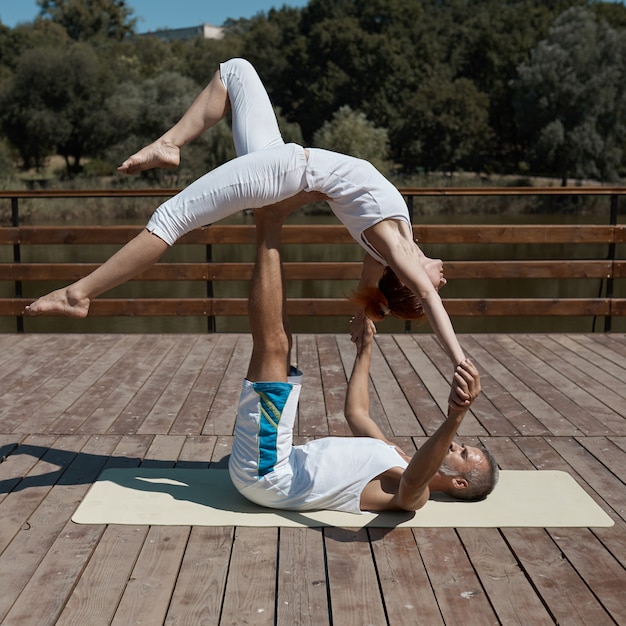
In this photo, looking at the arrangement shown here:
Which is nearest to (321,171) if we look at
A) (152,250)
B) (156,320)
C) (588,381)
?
(152,250)

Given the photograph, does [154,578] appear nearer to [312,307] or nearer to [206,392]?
[206,392]

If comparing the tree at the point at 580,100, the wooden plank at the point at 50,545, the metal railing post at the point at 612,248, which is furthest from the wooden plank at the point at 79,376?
the tree at the point at 580,100

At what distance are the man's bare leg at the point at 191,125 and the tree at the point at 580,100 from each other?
31.0 m

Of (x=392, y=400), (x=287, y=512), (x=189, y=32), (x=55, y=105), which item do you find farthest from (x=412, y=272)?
(x=189, y=32)

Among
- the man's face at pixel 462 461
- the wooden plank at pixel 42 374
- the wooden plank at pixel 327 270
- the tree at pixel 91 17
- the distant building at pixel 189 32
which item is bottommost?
the wooden plank at pixel 42 374

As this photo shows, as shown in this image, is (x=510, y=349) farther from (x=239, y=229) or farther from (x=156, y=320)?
(x=156, y=320)

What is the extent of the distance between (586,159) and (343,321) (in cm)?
2379

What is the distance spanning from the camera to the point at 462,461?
2600 millimetres

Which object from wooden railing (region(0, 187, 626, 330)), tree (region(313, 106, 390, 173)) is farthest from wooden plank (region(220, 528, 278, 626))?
tree (region(313, 106, 390, 173))

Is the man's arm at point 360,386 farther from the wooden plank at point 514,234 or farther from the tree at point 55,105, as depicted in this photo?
the tree at point 55,105

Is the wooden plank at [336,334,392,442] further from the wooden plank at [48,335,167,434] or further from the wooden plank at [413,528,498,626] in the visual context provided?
the wooden plank at [48,335,167,434]

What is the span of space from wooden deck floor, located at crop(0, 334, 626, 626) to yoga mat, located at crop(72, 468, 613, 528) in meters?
0.05

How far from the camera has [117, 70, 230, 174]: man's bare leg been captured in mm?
2861

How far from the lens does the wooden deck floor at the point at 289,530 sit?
2.02 metres
